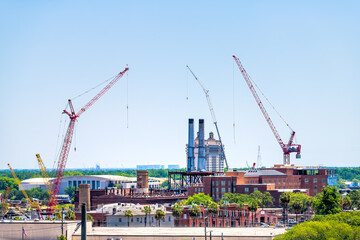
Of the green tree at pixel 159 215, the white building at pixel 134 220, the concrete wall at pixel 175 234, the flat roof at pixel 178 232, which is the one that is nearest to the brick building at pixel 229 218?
the white building at pixel 134 220

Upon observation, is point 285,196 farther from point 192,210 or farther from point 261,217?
point 192,210

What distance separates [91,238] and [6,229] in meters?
14.0

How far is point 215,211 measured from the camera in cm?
17038

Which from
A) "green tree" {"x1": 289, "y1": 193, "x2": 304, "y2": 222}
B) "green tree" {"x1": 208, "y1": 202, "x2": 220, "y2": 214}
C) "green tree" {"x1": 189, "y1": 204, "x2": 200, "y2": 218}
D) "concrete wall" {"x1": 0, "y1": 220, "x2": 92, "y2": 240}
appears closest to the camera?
"concrete wall" {"x1": 0, "y1": 220, "x2": 92, "y2": 240}

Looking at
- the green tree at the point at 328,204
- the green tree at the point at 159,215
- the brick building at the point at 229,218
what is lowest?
the brick building at the point at 229,218

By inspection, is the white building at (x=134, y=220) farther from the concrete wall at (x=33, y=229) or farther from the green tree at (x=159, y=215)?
the concrete wall at (x=33, y=229)

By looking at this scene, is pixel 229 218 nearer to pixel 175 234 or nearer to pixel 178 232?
pixel 178 232

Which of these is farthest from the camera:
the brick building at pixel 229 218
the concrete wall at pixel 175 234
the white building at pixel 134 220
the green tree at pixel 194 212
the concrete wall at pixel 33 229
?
the brick building at pixel 229 218

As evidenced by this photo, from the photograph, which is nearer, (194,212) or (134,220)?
(134,220)

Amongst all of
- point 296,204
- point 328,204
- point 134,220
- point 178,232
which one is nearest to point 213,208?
point 296,204

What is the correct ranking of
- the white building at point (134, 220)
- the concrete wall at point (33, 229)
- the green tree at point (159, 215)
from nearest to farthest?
the concrete wall at point (33, 229) < the green tree at point (159, 215) < the white building at point (134, 220)

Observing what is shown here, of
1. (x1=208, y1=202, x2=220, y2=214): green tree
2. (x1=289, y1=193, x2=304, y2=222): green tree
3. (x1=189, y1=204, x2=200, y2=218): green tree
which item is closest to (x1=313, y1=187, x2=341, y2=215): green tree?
(x1=289, y1=193, x2=304, y2=222): green tree

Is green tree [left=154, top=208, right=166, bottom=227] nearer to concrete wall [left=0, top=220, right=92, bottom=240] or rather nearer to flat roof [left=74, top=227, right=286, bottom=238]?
flat roof [left=74, top=227, right=286, bottom=238]

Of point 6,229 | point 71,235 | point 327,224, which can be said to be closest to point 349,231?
point 327,224
